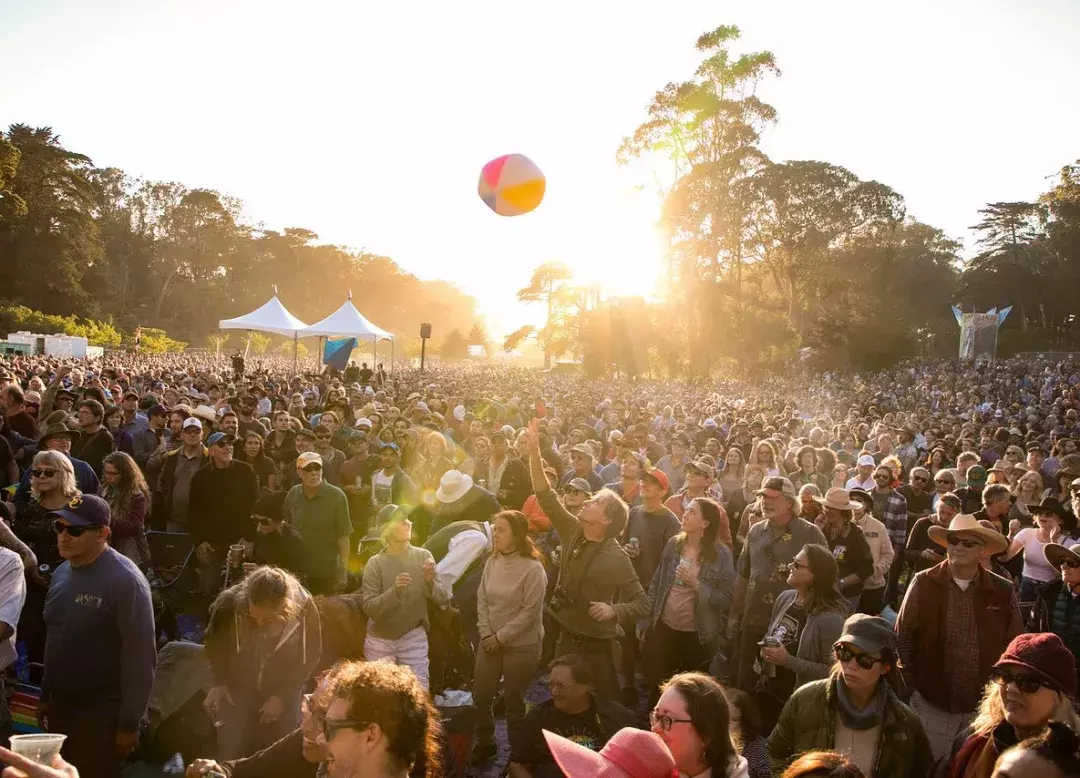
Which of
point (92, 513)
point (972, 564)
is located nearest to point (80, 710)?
point (92, 513)

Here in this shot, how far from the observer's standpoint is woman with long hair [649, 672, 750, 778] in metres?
2.38

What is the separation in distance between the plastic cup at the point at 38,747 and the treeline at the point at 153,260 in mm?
38025

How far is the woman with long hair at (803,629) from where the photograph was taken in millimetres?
3498

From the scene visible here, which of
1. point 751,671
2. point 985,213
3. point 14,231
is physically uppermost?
point 985,213

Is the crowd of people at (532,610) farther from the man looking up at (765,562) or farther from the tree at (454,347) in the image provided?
the tree at (454,347)

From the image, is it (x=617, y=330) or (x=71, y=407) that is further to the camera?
(x=617, y=330)

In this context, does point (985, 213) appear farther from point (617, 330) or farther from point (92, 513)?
point (92, 513)

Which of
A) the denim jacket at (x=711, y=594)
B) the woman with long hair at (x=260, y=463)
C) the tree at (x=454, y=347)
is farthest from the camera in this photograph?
the tree at (x=454, y=347)

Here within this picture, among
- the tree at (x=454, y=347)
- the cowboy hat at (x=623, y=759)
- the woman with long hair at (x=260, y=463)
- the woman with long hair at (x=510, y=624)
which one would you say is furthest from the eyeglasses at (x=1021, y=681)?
the tree at (x=454, y=347)

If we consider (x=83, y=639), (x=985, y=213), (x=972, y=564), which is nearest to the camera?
(x=83, y=639)

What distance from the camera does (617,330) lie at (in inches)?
1502

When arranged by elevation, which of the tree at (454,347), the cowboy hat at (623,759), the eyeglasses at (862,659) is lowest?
the eyeglasses at (862,659)

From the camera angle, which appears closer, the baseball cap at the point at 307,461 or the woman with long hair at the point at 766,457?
the baseball cap at the point at 307,461

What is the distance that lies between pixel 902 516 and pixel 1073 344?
140 feet
